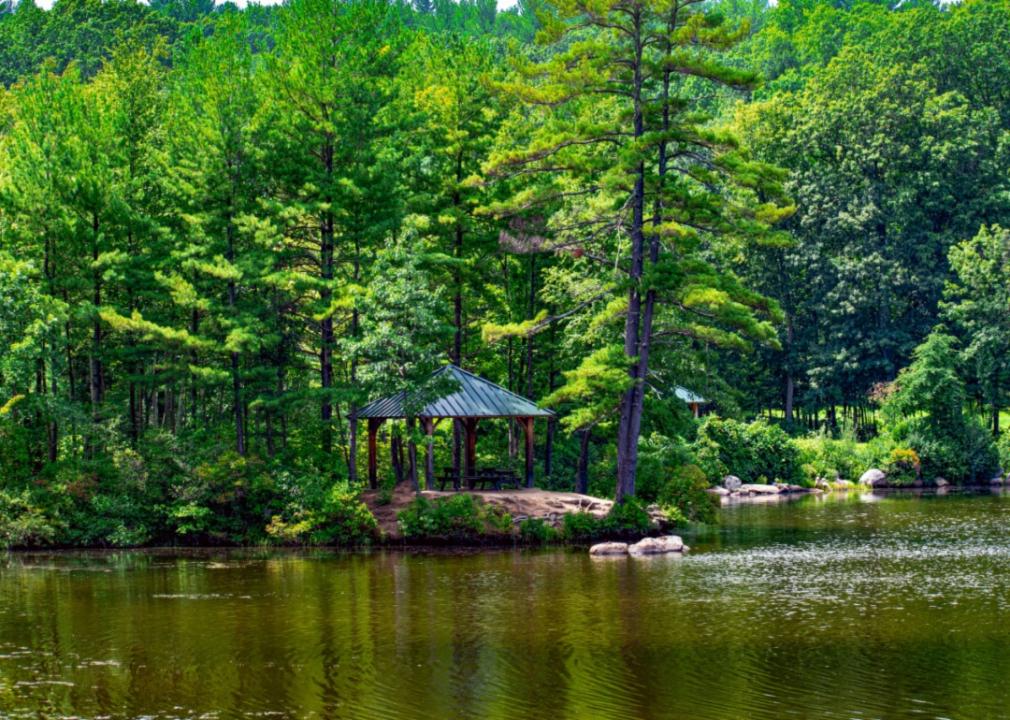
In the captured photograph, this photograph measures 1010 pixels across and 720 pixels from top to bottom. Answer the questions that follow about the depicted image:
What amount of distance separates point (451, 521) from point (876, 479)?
93.7 feet

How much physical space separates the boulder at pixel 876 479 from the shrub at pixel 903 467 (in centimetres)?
34

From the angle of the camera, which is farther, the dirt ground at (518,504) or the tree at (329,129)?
the tree at (329,129)

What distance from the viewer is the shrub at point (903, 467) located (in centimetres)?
5688

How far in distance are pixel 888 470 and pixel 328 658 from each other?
4202 cm

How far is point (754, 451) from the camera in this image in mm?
57125

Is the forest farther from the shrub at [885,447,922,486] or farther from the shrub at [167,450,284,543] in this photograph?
the shrub at [885,447,922,486]

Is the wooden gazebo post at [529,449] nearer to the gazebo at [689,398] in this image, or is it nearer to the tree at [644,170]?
the tree at [644,170]

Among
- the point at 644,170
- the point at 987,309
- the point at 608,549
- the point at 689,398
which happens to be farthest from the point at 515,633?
the point at 987,309

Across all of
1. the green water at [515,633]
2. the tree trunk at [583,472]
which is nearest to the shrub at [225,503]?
the green water at [515,633]

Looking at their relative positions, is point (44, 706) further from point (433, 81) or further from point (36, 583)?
point (433, 81)

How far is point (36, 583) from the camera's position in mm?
28344

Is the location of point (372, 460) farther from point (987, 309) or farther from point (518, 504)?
point (987, 309)

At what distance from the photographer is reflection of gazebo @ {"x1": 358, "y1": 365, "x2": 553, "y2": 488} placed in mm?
36500

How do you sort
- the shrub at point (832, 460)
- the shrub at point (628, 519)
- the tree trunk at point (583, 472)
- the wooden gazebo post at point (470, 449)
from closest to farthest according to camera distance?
1. the shrub at point (628, 519)
2. the wooden gazebo post at point (470, 449)
3. the tree trunk at point (583, 472)
4. the shrub at point (832, 460)
